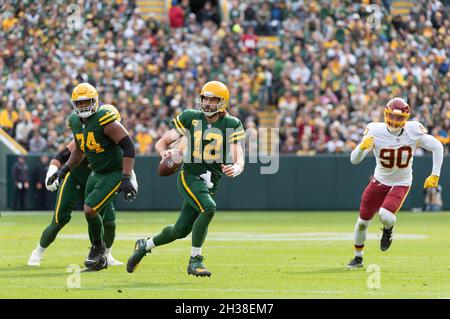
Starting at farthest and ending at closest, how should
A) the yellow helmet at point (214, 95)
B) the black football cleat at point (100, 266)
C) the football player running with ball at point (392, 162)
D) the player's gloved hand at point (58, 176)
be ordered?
the football player running with ball at point (392, 162) < the player's gloved hand at point (58, 176) < the black football cleat at point (100, 266) < the yellow helmet at point (214, 95)

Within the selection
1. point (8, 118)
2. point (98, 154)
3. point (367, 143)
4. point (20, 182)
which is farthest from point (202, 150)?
point (8, 118)

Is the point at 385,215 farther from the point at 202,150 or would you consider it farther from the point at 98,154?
the point at 98,154

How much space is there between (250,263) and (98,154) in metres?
2.19

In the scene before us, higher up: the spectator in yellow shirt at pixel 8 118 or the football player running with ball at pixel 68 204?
the football player running with ball at pixel 68 204

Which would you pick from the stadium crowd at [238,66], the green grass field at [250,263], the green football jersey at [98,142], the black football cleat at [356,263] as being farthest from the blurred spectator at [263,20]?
the green football jersey at [98,142]

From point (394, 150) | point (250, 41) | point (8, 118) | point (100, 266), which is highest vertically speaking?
point (394, 150)

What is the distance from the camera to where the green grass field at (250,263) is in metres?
9.50

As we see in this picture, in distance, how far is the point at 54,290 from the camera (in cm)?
951

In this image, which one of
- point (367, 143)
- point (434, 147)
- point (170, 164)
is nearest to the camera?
point (170, 164)

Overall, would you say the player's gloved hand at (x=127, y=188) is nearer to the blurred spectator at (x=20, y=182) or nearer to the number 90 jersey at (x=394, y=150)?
the number 90 jersey at (x=394, y=150)

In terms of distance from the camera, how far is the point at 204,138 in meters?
10.7

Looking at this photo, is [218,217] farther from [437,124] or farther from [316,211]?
[437,124]

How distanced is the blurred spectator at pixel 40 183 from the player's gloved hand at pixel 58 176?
1232cm
